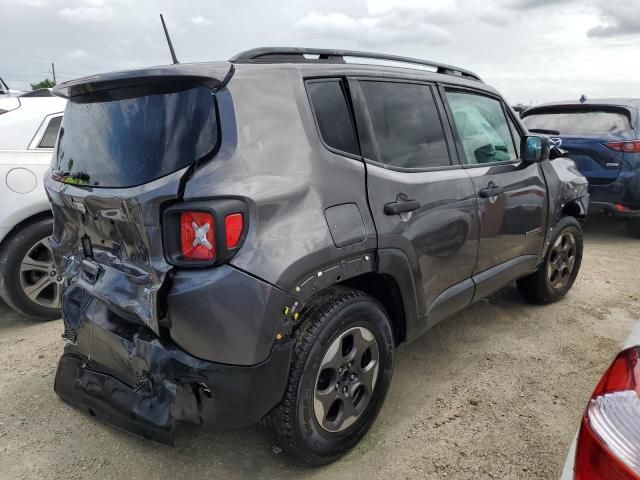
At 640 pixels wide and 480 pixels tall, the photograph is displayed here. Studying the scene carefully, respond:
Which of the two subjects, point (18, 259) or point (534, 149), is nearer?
point (534, 149)

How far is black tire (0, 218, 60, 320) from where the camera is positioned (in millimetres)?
3734

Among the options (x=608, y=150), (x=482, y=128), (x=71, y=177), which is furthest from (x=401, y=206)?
(x=608, y=150)

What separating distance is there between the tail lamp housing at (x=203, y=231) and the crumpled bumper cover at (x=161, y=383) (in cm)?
39

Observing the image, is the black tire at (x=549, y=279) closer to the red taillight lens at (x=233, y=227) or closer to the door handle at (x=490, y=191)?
the door handle at (x=490, y=191)

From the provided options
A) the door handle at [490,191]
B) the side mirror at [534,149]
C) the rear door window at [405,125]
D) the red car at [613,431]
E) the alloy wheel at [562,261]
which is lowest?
the alloy wheel at [562,261]

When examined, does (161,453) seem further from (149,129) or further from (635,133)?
(635,133)

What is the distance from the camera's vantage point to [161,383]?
2.03m

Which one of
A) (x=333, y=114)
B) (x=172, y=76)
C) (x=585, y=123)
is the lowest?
(x=585, y=123)

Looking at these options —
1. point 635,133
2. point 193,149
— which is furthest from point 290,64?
point 635,133

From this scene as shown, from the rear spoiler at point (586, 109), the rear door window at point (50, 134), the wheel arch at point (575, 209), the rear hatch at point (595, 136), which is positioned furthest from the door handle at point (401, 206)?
the rear spoiler at point (586, 109)

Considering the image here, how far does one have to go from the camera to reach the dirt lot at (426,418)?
2416 millimetres

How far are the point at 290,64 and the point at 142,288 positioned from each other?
114 cm

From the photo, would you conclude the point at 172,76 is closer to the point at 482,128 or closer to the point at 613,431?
the point at 613,431

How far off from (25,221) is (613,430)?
3.92 m
